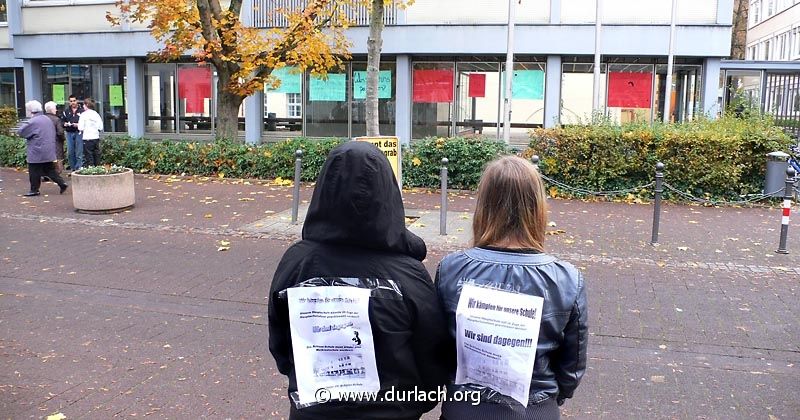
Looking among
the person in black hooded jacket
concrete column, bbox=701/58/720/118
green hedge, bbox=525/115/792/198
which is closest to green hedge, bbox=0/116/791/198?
green hedge, bbox=525/115/792/198

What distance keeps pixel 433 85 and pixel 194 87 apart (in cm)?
839

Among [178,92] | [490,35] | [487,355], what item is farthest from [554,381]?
[178,92]

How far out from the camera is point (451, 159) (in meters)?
14.0

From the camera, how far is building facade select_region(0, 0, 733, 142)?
793 inches

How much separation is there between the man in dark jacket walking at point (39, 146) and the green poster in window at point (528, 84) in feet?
42.1

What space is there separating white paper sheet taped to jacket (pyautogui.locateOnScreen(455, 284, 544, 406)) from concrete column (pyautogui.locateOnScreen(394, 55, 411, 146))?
19151 mm

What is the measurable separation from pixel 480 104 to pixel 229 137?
8542 millimetres

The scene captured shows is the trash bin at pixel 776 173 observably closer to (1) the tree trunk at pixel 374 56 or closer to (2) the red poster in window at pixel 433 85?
(1) the tree trunk at pixel 374 56

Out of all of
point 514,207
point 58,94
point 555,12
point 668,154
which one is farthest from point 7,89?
point 514,207

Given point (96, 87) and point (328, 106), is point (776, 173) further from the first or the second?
point (96, 87)

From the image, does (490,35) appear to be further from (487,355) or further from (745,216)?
(487,355)

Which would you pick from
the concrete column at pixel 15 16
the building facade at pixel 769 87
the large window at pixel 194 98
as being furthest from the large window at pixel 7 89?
the building facade at pixel 769 87

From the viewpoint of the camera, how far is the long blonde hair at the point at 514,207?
7.86 feet

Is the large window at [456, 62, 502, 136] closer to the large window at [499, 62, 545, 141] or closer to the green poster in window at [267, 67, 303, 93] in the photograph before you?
the large window at [499, 62, 545, 141]
